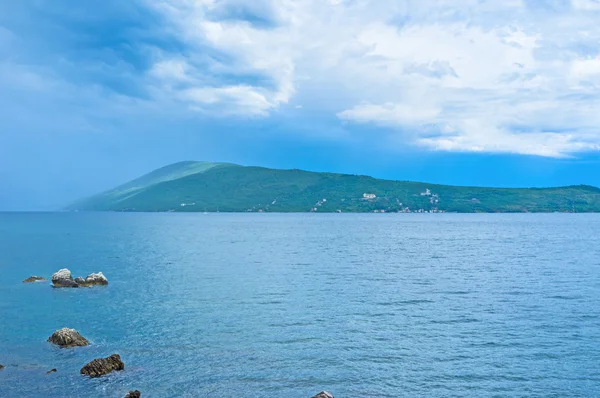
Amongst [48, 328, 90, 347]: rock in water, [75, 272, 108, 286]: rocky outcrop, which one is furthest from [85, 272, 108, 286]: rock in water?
[48, 328, 90, 347]: rock in water

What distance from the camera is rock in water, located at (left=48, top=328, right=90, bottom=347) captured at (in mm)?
43062

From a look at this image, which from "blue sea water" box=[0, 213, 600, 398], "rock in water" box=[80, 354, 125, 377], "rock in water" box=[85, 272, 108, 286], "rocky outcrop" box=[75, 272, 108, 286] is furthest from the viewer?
"rock in water" box=[85, 272, 108, 286]

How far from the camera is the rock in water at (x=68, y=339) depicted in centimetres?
4306

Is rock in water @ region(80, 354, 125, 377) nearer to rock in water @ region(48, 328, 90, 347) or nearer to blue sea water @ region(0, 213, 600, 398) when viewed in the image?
blue sea water @ region(0, 213, 600, 398)

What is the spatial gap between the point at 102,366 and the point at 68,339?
9.56 metres

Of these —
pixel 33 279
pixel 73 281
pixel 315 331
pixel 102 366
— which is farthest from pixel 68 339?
pixel 33 279

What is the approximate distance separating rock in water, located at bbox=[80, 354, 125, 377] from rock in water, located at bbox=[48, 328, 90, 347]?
8.41 meters

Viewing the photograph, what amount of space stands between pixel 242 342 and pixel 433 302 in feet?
91.7

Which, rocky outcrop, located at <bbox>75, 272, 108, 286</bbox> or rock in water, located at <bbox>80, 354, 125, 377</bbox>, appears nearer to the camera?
rock in water, located at <bbox>80, 354, 125, 377</bbox>

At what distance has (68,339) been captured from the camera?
4316 centimetres

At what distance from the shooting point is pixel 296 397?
104 ft

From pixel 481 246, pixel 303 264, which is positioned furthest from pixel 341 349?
pixel 481 246

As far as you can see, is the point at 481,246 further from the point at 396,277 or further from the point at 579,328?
the point at 579,328

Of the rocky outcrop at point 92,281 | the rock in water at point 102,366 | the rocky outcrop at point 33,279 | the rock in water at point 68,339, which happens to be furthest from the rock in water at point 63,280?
the rock in water at point 102,366
